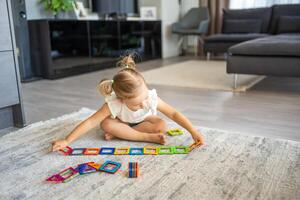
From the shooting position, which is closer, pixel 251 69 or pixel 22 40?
pixel 251 69

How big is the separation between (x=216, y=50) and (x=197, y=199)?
13.1ft

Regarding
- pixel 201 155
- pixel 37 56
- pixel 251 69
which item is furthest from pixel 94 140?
pixel 37 56

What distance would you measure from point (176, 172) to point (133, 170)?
0.17 m

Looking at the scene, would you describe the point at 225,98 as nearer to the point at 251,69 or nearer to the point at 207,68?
the point at 251,69

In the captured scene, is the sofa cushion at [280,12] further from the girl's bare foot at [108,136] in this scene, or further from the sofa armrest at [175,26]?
the girl's bare foot at [108,136]

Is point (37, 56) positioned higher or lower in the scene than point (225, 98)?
higher

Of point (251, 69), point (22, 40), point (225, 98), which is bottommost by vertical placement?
point (225, 98)

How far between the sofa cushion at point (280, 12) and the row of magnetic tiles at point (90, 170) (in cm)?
416

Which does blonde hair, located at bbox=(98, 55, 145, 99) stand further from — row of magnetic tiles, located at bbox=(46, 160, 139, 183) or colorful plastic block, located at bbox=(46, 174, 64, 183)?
colorful plastic block, located at bbox=(46, 174, 64, 183)

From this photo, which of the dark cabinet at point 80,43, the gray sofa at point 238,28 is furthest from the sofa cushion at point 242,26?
the dark cabinet at point 80,43

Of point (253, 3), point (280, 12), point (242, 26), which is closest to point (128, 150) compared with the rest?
point (242, 26)

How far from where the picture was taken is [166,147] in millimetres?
1496

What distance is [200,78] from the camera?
343cm

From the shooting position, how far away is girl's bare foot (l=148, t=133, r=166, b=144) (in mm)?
1526
